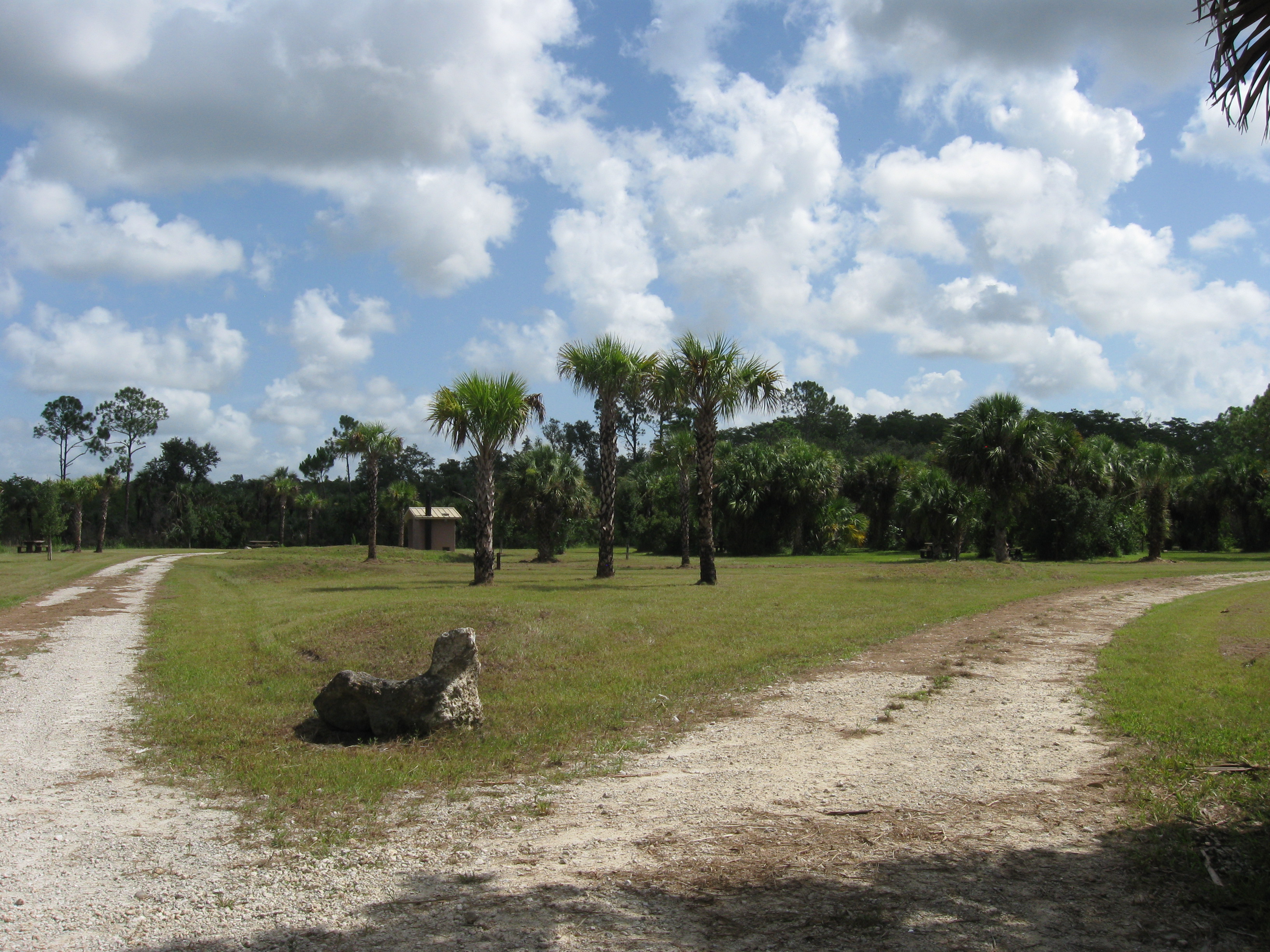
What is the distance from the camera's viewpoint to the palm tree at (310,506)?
226 ft

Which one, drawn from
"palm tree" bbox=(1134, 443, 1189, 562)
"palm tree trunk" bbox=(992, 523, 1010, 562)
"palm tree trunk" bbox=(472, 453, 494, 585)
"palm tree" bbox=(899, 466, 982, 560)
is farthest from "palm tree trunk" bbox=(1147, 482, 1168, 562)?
"palm tree trunk" bbox=(472, 453, 494, 585)

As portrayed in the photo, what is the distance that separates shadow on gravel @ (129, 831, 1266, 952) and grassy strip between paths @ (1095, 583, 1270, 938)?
0.73 ft

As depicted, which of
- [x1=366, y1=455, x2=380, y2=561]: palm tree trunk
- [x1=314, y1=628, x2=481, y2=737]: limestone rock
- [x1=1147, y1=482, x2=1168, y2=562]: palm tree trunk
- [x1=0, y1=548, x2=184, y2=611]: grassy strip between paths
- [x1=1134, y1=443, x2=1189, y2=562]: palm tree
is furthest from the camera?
[x1=366, y1=455, x2=380, y2=561]: palm tree trunk

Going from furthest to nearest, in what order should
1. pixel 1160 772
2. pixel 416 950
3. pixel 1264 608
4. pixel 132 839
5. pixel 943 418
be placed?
pixel 943 418, pixel 1264 608, pixel 1160 772, pixel 132 839, pixel 416 950

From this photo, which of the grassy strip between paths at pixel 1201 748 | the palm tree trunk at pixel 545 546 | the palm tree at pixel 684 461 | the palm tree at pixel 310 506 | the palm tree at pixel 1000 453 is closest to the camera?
the grassy strip between paths at pixel 1201 748

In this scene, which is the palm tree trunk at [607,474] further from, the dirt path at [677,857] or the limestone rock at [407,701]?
the dirt path at [677,857]

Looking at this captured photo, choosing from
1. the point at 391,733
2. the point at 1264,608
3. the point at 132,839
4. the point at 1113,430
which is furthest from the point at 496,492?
the point at 1113,430

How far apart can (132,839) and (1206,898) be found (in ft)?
18.9

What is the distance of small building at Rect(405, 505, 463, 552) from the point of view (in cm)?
5662

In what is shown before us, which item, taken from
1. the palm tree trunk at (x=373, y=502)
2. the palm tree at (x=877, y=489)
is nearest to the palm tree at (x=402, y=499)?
the palm tree trunk at (x=373, y=502)

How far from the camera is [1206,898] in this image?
13.9ft

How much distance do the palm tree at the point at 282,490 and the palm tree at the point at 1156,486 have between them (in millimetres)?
53903

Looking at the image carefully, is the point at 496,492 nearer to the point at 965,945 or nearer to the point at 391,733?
the point at 391,733

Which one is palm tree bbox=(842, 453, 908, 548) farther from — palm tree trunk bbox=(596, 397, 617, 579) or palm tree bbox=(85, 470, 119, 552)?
palm tree bbox=(85, 470, 119, 552)
